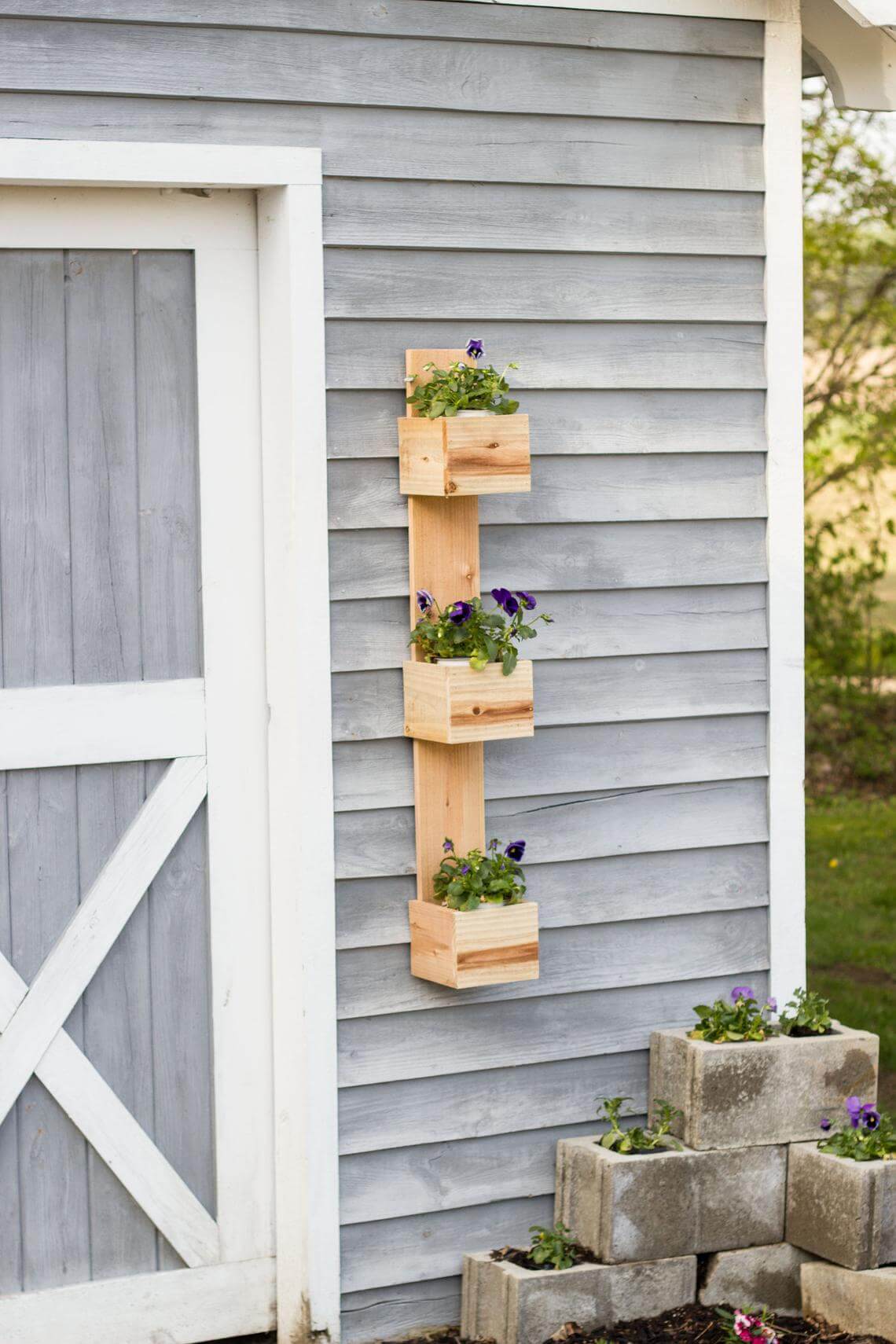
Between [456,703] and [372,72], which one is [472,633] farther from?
[372,72]

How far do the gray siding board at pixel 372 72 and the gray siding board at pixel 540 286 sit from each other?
1.00 ft

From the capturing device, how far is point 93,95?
9.79 feet

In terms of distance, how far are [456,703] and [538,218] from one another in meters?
1.06

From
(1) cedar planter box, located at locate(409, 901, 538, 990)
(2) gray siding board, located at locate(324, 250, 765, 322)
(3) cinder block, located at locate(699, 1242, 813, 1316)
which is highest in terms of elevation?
(2) gray siding board, located at locate(324, 250, 765, 322)

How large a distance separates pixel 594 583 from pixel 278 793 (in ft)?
2.70

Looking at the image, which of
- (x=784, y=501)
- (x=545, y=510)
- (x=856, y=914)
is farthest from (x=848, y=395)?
(x=545, y=510)

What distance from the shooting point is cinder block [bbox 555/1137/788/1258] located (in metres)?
3.26

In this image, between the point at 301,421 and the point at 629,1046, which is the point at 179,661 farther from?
the point at 629,1046

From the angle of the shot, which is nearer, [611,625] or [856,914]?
[611,625]

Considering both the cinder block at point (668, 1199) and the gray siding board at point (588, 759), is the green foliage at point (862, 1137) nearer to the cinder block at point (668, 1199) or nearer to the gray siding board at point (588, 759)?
the cinder block at point (668, 1199)

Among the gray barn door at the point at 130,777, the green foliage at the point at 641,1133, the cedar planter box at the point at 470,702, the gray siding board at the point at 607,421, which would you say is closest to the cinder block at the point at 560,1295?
the green foliage at the point at 641,1133

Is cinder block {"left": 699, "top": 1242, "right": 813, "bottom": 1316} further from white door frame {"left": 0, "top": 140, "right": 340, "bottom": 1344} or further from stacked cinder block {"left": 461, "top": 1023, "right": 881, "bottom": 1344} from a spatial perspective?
white door frame {"left": 0, "top": 140, "right": 340, "bottom": 1344}

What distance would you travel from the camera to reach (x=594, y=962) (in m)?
3.50

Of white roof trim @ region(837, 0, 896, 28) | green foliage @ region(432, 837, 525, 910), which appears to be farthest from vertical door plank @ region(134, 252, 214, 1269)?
white roof trim @ region(837, 0, 896, 28)
